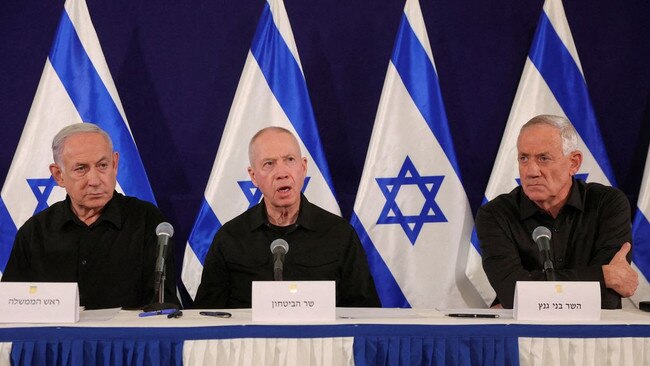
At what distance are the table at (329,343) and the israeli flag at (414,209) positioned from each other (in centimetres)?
190

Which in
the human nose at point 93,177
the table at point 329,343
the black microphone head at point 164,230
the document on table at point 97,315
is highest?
the human nose at point 93,177

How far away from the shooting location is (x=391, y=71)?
4.70 meters

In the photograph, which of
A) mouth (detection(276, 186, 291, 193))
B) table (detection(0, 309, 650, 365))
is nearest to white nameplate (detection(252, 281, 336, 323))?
table (detection(0, 309, 650, 365))

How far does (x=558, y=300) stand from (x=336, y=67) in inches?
105

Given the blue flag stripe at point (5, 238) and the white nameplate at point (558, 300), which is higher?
the blue flag stripe at point (5, 238)

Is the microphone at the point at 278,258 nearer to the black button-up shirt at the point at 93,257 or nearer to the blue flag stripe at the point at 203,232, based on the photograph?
the black button-up shirt at the point at 93,257

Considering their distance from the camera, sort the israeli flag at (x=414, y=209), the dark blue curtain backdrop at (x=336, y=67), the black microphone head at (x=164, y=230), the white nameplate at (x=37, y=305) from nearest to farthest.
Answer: the white nameplate at (x=37, y=305) < the black microphone head at (x=164, y=230) < the israeli flag at (x=414, y=209) < the dark blue curtain backdrop at (x=336, y=67)

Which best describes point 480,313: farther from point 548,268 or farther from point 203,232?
point 203,232

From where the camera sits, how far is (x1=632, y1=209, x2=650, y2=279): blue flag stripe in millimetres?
4527

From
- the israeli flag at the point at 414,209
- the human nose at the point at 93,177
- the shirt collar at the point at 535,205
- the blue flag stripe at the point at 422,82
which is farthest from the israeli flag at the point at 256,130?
the shirt collar at the point at 535,205

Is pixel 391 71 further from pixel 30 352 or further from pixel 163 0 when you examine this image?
pixel 30 352

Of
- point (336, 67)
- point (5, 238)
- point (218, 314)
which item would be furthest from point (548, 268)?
point (5, 238)

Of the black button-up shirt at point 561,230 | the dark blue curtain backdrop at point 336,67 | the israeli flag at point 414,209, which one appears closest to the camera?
the black button-up shirt at point 561,230

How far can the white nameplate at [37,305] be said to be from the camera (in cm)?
269
